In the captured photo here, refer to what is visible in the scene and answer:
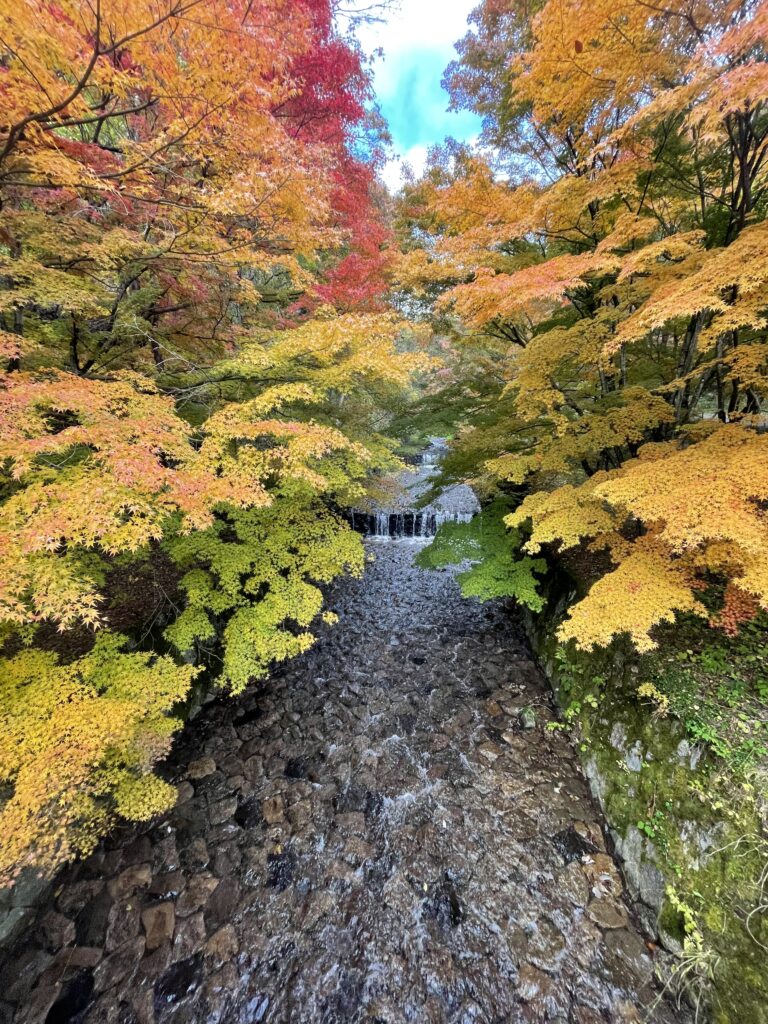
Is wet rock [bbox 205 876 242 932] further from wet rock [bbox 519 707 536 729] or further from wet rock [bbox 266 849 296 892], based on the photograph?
wet rock [bbox 519 707 536 729]

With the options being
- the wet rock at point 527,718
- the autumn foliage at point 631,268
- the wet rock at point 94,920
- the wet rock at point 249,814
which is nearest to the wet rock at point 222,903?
the wet rock at point 249,814

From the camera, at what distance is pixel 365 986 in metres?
3.01

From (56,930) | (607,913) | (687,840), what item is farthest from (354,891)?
(687,840)

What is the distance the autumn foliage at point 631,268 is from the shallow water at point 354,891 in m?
2.40

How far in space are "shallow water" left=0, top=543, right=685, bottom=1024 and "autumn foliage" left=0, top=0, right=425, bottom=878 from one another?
0.77 meters

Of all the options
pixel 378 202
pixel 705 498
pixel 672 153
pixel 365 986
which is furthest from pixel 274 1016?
pixel 378 202

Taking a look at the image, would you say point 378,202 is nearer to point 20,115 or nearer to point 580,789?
point 20,115

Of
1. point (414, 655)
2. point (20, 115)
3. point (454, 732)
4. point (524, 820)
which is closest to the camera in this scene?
point (20, 115)

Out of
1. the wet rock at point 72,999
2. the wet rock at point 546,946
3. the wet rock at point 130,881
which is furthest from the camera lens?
the wet rock at point 130,881

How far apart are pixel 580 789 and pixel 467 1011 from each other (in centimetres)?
234

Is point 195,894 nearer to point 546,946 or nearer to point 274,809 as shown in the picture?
point 274,809

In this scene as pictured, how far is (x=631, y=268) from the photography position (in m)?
3.02

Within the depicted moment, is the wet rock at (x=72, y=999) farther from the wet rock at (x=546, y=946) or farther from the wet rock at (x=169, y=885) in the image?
the wet rock at (x=546, y=946)

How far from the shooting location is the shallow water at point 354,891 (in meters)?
2.92
